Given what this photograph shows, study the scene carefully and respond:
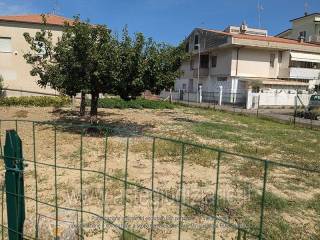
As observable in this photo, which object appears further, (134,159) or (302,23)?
(302,23)

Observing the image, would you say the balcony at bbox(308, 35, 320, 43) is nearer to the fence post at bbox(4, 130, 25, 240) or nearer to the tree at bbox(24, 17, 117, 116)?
the tree at bbox(24, 17, 117, 116)

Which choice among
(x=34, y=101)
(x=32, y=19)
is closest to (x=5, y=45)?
(x=32, y=19)

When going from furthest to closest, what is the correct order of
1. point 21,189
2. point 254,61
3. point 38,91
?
1. point 254,61
2. point 38,91
3. point 21,189

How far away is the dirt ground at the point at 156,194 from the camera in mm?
4742

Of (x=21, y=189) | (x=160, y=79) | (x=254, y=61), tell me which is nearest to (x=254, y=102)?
(x=254, y=61)

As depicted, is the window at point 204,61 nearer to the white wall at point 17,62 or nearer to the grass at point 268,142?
the white wall at point 17,62

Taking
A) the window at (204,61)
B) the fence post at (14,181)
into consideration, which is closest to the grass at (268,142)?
the fence post at (14,181)

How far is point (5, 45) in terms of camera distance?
2683 centimetres

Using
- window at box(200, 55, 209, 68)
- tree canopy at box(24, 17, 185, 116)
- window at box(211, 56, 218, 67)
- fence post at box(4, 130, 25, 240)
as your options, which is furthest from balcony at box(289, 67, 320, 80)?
fence post at box(4, 130, 25, 240)

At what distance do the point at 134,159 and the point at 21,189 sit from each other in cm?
583

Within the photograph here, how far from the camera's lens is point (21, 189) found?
3.29m

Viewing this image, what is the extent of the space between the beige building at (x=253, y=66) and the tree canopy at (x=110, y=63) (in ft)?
68.5

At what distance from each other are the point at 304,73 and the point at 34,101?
1104 inches

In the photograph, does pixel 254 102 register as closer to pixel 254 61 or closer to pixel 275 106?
pixel 275 106
